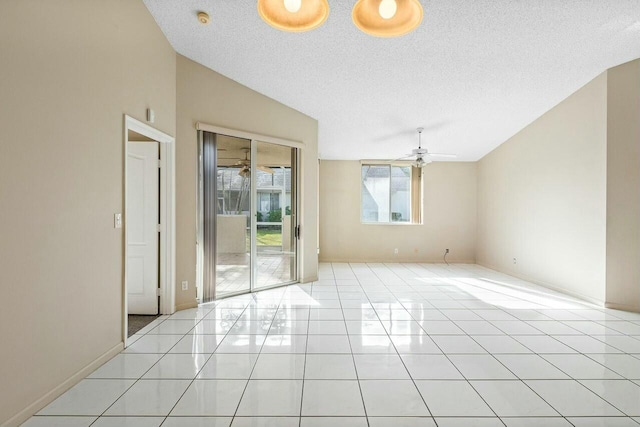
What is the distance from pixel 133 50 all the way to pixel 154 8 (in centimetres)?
57

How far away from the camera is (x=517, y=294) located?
4.89 meters

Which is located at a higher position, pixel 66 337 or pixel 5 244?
pixel 5 244

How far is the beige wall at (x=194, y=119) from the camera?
3982mm

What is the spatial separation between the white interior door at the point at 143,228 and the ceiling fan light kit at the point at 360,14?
2739 millimetres

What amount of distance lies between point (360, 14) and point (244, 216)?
3495 mm

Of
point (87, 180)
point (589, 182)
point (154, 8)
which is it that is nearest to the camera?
point (87, 180)

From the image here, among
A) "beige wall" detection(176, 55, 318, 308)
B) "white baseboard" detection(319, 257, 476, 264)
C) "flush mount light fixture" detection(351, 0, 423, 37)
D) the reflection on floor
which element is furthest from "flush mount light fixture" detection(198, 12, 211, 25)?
"white baseboard" detection(319, 257, 476, 264)

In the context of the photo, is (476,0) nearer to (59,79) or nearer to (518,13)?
(518,13)

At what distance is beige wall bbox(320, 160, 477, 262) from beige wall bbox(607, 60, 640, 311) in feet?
12.5

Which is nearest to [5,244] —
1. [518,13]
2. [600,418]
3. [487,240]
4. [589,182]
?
[600,418]

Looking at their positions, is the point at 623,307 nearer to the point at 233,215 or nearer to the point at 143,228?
the point at 233,215

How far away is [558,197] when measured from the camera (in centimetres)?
501

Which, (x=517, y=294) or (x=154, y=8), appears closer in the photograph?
(x=154, y=8)

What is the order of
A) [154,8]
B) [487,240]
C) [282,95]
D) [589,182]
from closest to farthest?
[154,8], [589,182], [282,95], [487,240]
